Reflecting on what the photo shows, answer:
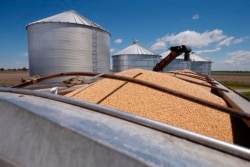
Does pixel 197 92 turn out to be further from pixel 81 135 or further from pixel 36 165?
pixel 36 165

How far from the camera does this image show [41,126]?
1138mm

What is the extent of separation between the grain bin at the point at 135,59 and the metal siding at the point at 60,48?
14.0ft

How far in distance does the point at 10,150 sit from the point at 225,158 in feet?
4.04

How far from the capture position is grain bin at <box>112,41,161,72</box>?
1766 centimetres

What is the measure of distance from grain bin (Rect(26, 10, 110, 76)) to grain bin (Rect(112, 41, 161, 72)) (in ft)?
10.7

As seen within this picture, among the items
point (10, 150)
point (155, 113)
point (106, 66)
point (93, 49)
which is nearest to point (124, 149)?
point (10, 150)

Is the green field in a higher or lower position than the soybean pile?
lower

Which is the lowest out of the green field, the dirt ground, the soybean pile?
the green field

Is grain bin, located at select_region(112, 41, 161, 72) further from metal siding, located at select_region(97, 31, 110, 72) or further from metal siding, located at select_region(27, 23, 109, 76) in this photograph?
metal siding, located at select_region(27, 23, 109, 76)

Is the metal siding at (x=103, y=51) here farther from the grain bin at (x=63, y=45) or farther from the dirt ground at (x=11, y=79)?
the dirt ground at (x=11, y=79)

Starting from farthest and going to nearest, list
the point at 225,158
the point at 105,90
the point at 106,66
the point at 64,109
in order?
the point at 106,66 → the point at 105,90 → the point at 64,109 → the point at 225,158

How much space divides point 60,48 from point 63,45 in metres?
0.31

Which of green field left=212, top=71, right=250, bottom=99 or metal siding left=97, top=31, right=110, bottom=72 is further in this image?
green field left=212, top=71, right=250, bottom=99

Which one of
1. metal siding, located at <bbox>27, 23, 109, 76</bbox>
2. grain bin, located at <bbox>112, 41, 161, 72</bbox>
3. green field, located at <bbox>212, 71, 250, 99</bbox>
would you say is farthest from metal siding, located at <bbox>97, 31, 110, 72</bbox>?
green field, located at <bbox>212, 71, 250, 99</bbox>
